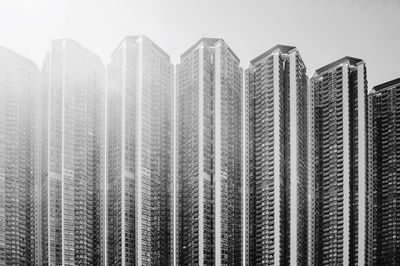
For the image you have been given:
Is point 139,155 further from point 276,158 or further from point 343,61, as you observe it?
point 343,61

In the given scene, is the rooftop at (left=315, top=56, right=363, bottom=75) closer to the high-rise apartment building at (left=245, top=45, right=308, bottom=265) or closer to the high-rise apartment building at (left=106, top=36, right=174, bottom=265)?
the high-rise apartment building at (left=245, top=45, right=308, bottom=265)

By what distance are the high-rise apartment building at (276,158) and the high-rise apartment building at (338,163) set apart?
576 mm

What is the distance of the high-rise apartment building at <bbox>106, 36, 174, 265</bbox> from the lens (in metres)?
25.2

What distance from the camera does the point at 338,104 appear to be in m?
27.8

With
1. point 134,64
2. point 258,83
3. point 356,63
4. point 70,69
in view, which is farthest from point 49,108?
point 356,63

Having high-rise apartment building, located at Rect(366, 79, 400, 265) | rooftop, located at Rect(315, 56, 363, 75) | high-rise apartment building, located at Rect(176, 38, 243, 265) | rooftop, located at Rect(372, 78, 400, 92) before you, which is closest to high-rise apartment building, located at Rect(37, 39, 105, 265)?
high-rise apartment building, located at Rect(176, 38, 243, 265)

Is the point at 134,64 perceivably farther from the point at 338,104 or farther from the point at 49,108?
the point at 338,104

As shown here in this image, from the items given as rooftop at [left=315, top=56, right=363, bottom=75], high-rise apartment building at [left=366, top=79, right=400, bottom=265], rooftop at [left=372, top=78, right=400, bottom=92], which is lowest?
high-rise apartment building at [left=366, top=79, right=400, bottom=265]

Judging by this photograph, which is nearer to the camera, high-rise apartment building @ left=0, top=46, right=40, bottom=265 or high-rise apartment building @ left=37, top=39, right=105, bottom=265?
high-rise apartment building @ left=37, top=39, right=105, bottom=265

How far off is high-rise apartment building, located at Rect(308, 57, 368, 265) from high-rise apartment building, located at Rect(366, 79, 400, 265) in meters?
0.61

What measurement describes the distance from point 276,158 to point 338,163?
279cm

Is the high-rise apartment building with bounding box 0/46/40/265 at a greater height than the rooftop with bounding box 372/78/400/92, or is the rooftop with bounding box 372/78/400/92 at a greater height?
the rooftop with bounding box 372/78/400/92

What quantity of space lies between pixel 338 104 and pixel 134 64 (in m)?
9.15

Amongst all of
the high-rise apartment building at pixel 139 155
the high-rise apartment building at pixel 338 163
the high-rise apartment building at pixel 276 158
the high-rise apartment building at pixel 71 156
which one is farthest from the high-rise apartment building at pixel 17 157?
the high-rise apartment building at pixel 338 163
